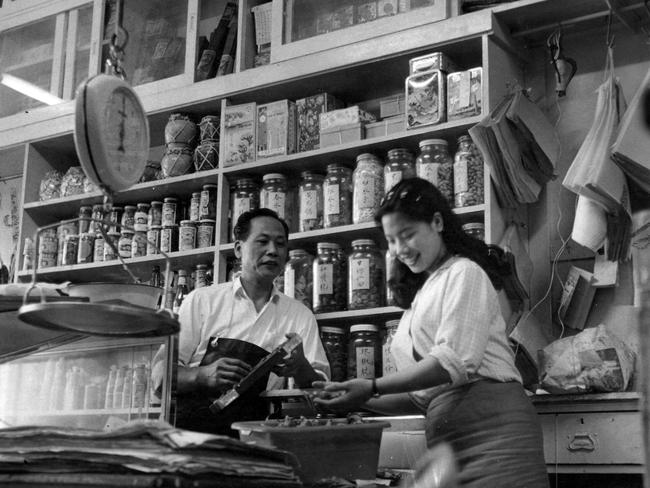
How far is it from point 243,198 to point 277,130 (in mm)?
298

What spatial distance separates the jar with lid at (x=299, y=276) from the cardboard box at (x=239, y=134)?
1.46 ft

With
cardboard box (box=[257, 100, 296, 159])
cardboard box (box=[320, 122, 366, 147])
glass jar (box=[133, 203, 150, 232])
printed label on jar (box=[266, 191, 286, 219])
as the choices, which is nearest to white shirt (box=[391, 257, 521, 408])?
cardboard box (box=[320, 122, 366, 147])

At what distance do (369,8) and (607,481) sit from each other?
1.89 meters

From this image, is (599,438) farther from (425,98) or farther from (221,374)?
(425,98)

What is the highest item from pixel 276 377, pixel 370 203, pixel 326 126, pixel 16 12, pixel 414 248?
pixel 16 12

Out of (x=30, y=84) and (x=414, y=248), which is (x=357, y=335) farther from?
(x=30, y=84)

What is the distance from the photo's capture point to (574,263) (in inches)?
121

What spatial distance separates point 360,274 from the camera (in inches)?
123

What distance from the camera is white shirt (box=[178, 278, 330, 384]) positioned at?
3.07 m

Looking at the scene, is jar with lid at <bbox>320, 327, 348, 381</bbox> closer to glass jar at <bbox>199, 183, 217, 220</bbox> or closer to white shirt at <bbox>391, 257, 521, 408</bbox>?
glass jar at <bbox>199, 183, 217, 220</bbox>

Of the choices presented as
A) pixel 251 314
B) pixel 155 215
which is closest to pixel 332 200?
pixel 251 314

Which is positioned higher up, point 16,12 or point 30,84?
point 16,12

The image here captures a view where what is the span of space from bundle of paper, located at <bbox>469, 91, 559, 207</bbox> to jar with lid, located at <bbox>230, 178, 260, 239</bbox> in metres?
1.01

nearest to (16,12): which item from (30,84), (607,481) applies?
(30,84)
